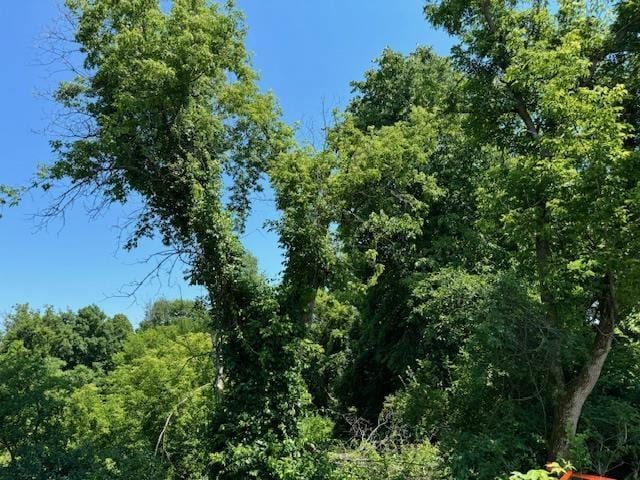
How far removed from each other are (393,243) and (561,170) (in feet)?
23.9

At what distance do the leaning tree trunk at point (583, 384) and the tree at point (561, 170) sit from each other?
0.02 m

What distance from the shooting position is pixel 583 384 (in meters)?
8.19

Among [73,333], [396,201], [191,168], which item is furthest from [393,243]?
[73,333]

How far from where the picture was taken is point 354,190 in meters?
12.3

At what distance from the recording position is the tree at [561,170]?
23.8ft

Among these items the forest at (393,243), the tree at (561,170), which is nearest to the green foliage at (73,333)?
the forest at (393,243)

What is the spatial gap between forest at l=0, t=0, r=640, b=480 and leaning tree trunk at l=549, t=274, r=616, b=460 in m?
0.03

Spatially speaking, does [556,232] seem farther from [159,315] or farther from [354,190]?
[159,315]

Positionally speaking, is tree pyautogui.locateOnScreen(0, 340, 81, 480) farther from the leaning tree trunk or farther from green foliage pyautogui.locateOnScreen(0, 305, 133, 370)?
green foliage pyautogui.locateOnScreen(0, 305, 133, 370)

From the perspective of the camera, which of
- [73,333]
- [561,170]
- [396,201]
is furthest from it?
[73,333]

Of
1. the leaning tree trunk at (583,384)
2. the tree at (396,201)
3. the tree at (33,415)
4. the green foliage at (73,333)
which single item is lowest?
the leaning tree trunk at (583,384)

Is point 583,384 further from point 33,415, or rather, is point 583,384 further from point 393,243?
point 33,415

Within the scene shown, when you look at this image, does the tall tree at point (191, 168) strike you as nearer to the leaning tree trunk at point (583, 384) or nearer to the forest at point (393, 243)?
the forest at point (393, 243)

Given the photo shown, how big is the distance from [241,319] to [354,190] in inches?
173
